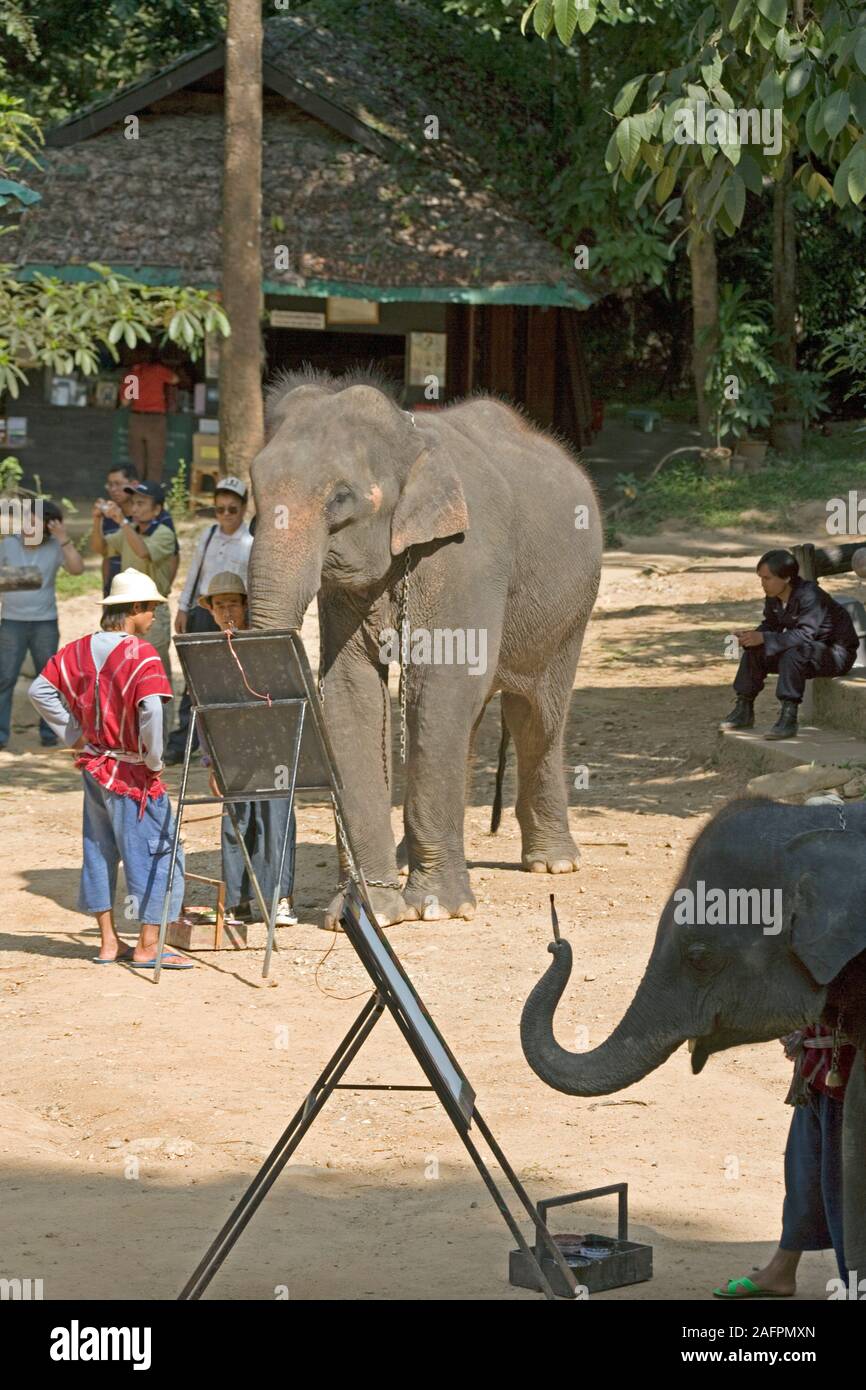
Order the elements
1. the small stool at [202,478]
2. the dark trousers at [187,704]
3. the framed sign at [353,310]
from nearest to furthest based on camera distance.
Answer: the dark trousers at [187,704] < the small stool at [202,478] < the framed sign at [353,310]

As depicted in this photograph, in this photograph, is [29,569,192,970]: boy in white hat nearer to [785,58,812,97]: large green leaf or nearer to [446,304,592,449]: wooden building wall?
[785,58,812,97]: large green leaf

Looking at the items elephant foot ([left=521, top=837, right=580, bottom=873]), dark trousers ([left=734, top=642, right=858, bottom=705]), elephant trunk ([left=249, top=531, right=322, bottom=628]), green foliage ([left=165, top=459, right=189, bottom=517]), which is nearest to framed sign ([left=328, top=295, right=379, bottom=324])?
green foliage ([left=165, top=459, right=189, bottom=517])

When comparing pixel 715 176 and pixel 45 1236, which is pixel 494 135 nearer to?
pixel 715 176

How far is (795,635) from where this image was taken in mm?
11273

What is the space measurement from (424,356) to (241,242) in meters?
4.84

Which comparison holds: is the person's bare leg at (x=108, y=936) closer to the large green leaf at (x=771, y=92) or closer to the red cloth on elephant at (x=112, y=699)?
the red cloth on elephant at (x=112, y=699)

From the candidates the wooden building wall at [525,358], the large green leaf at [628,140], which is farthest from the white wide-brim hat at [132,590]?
the wooden building wall at [525,358]

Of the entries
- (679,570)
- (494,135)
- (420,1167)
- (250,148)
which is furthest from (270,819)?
(494,135)

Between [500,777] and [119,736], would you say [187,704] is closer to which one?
[500,777]

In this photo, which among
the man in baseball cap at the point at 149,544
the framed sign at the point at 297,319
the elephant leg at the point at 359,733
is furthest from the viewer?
the framed sign at the point at 297,319

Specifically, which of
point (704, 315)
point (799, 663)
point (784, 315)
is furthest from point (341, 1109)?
point (784, 315)

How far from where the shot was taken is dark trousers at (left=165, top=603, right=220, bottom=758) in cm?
1172

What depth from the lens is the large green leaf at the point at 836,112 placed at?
312 inches

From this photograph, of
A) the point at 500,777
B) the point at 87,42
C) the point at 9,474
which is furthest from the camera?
the point at 87,42
